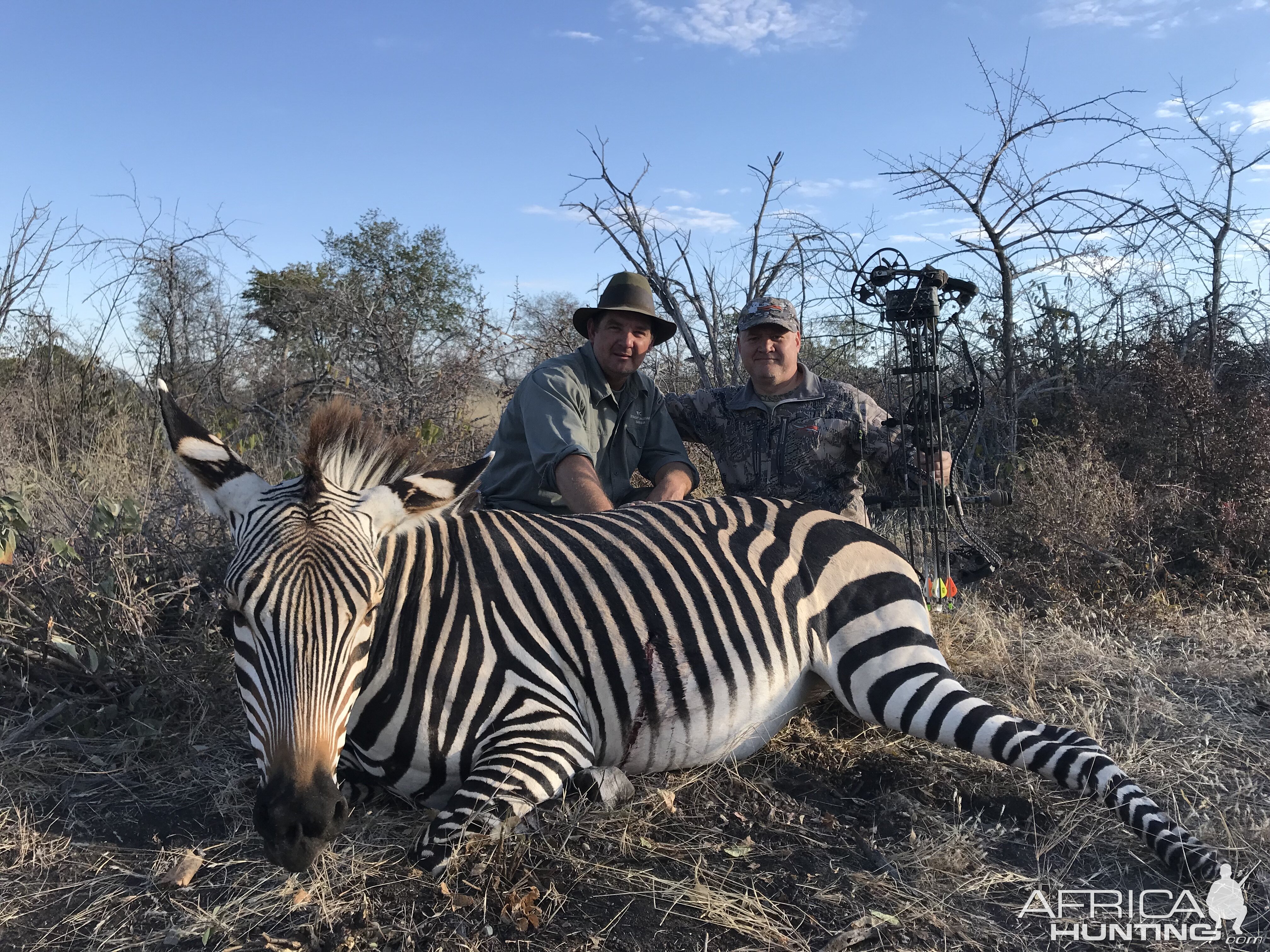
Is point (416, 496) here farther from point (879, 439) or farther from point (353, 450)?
point (879, 439)

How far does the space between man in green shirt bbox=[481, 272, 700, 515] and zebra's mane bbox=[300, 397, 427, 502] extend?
125 centimetres

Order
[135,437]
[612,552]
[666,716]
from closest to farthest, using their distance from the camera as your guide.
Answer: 1. [666,716]
2. [612,552]
3. [135,437]

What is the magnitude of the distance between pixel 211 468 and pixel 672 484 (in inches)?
102

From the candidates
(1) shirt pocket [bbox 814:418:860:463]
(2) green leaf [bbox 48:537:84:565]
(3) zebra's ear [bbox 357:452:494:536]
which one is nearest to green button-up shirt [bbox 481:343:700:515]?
(1) shirt pocket [bbox 814:418:860:463]

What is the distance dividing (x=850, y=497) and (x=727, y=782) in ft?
7.47

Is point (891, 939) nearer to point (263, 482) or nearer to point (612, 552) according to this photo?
point (612, 552)

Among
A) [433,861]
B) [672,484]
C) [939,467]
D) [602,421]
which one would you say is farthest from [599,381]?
[433,861]

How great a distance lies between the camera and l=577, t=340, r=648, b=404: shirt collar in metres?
4.55

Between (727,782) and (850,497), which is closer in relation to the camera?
(727,782)

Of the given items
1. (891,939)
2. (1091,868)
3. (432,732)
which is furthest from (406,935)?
(1091,868)

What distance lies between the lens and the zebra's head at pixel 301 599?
1899 mm

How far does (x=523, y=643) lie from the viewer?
2629mm

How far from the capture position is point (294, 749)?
1.91 m

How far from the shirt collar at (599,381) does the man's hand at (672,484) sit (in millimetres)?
496
